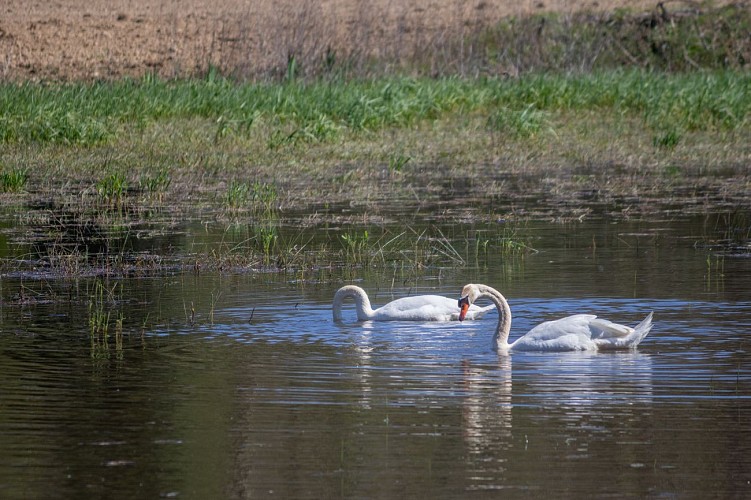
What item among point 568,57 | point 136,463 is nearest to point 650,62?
point 568,57

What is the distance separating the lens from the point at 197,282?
10.5 meters

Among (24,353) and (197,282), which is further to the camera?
(197,282)

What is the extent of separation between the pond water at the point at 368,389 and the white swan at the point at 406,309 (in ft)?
0.28

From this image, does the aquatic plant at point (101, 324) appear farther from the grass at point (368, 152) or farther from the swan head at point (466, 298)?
the swan head at point (466, 298)

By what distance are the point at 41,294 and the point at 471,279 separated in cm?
320

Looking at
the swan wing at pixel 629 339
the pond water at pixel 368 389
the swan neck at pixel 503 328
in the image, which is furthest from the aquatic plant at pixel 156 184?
the swan wing at pixel 629 339

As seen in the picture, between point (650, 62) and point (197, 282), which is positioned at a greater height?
point (650, 62)

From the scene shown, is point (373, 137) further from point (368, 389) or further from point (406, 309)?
point (368, 389)

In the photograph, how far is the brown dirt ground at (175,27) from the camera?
92.5 ft

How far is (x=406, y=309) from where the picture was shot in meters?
9.37

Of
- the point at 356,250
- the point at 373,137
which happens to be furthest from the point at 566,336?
the point at 373,137

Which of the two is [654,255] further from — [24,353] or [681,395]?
[24,353]

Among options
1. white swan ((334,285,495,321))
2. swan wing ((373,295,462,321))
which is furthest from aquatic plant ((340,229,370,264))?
swan wing ((373,295,462,321))

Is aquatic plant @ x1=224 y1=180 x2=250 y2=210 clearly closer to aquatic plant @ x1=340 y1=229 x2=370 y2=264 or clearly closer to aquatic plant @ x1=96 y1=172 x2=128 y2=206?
aquatic plant @ x1=96 y1=172 x2=128 y2=206
